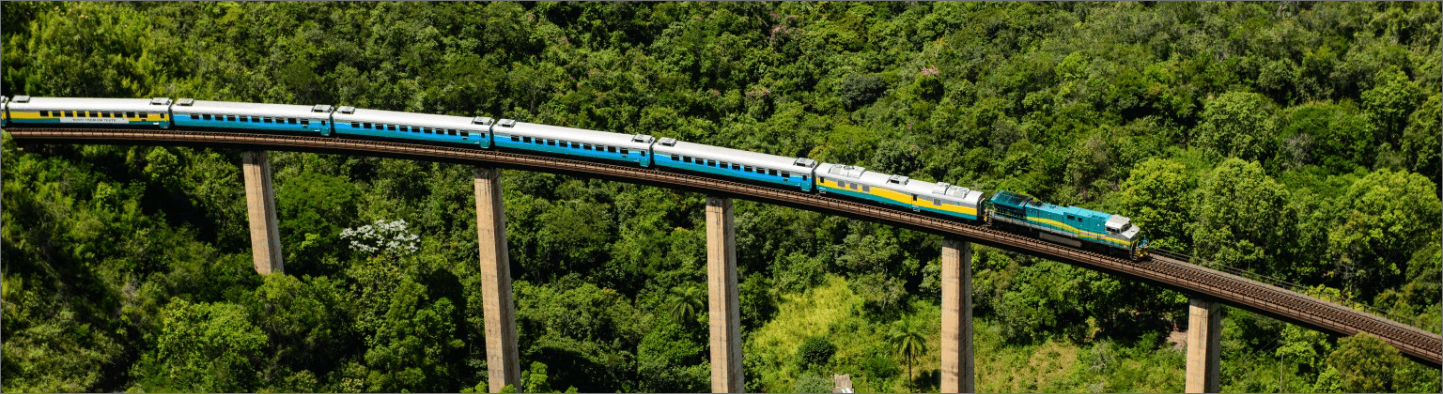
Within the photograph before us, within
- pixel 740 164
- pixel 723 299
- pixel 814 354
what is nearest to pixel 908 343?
pixel 814 354

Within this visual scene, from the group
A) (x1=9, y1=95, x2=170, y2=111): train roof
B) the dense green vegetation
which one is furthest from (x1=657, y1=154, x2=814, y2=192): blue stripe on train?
(x1=9, y1=95, x2=170, y2=111): train roof

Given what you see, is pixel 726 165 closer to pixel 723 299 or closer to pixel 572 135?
pixel 723 299

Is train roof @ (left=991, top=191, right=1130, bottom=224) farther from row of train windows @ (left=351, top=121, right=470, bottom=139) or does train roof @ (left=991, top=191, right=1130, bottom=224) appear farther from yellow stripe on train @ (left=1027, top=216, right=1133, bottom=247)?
row of train windows @ (left=351, top=121, right=470, bottom=139)

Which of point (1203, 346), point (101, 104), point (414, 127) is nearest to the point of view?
point (1203, 346)

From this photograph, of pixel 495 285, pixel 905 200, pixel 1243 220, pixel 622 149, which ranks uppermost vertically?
pixel 622 149

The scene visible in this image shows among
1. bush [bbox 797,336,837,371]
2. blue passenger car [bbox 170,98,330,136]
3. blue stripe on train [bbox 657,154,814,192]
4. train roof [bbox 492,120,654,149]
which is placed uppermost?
blue passenger car [bbox 170,98,330,136]

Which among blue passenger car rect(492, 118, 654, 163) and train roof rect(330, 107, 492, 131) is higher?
train roof rect(330, 107, 492, 131)

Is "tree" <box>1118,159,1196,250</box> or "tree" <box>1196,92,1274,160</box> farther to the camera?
"tree" <box>1196,92,1274,160</box>
